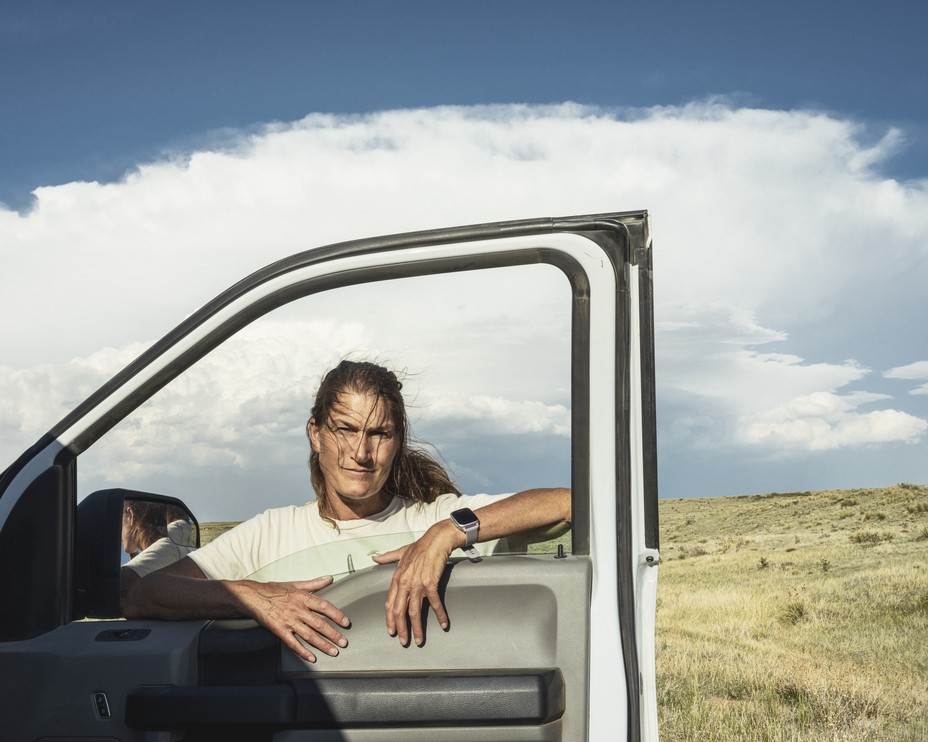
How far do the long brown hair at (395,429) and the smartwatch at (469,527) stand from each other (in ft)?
0.70

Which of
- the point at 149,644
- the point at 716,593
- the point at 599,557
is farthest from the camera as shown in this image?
the point at 716,593

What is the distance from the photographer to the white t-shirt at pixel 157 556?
223 cm

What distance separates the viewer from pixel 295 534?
94.4 inches

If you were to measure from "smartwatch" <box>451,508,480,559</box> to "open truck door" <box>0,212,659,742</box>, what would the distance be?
4 cm

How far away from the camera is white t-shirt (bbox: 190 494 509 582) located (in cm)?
219

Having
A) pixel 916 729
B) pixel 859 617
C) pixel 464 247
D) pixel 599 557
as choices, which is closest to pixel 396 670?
pixel 599 557

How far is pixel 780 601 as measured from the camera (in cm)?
1819

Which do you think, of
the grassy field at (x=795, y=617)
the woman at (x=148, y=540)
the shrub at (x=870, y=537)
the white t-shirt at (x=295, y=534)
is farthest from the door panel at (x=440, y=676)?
the shrub at (x=870, y=537)

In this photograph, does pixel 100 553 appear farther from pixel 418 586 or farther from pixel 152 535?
pixel 418 586

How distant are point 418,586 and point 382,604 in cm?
10

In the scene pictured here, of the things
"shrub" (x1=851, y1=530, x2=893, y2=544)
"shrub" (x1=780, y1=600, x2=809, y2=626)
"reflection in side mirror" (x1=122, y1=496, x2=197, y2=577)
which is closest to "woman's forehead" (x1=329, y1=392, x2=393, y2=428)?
"reflection in side mirror" (x1=122, y1=496, x2=197, y2=577)

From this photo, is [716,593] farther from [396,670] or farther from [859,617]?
[396,670]

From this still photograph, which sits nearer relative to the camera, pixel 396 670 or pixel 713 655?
pixel 396 670

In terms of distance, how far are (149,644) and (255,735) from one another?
31cm
